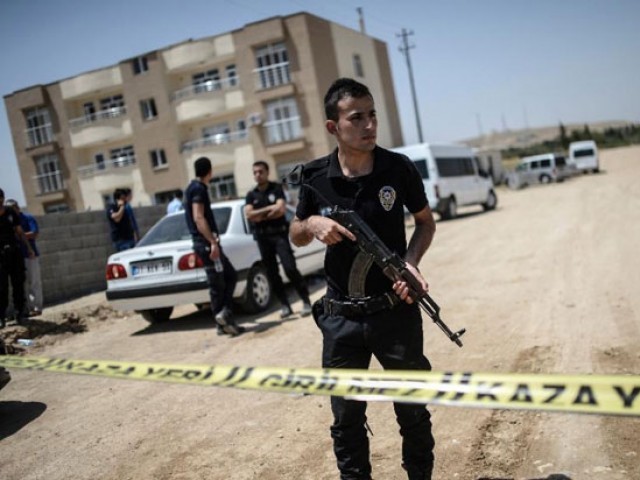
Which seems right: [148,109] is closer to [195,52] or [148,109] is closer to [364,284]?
[195,52]

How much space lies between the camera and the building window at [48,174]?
138 ft

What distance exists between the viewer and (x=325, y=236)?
2.51 meters

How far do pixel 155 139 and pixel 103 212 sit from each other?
26561 millimetres

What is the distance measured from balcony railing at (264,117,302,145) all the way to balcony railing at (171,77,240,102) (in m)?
3.61

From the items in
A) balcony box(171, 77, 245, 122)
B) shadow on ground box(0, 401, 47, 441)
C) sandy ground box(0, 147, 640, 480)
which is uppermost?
balcony box(171, 77, 245, 122)

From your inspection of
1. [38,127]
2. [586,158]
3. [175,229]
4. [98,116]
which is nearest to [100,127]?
[98,116]

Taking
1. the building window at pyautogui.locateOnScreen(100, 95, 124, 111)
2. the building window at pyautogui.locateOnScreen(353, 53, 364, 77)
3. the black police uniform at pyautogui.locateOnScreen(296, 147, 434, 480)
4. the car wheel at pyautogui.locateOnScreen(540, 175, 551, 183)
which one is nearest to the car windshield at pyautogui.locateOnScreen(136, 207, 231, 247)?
the black police uniform at pyautogui.locateOnScreen(296, 147, 434, 480)

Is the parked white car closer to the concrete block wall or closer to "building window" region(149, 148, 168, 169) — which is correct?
the concrete block wall

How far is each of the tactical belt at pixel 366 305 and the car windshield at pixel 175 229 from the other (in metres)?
5.27

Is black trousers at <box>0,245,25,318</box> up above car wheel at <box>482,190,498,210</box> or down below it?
above

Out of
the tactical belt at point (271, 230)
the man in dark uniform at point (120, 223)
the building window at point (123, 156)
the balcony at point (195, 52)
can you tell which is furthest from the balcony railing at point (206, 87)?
the tactical belt at point (271, 230)

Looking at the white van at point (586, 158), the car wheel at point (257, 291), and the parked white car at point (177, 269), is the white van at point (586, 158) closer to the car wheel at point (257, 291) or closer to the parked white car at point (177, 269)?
the car wheel at point (257, 291)

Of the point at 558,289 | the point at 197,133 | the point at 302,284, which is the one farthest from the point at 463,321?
the point at 197,133

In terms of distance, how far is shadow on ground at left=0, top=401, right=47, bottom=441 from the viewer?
178 inches
